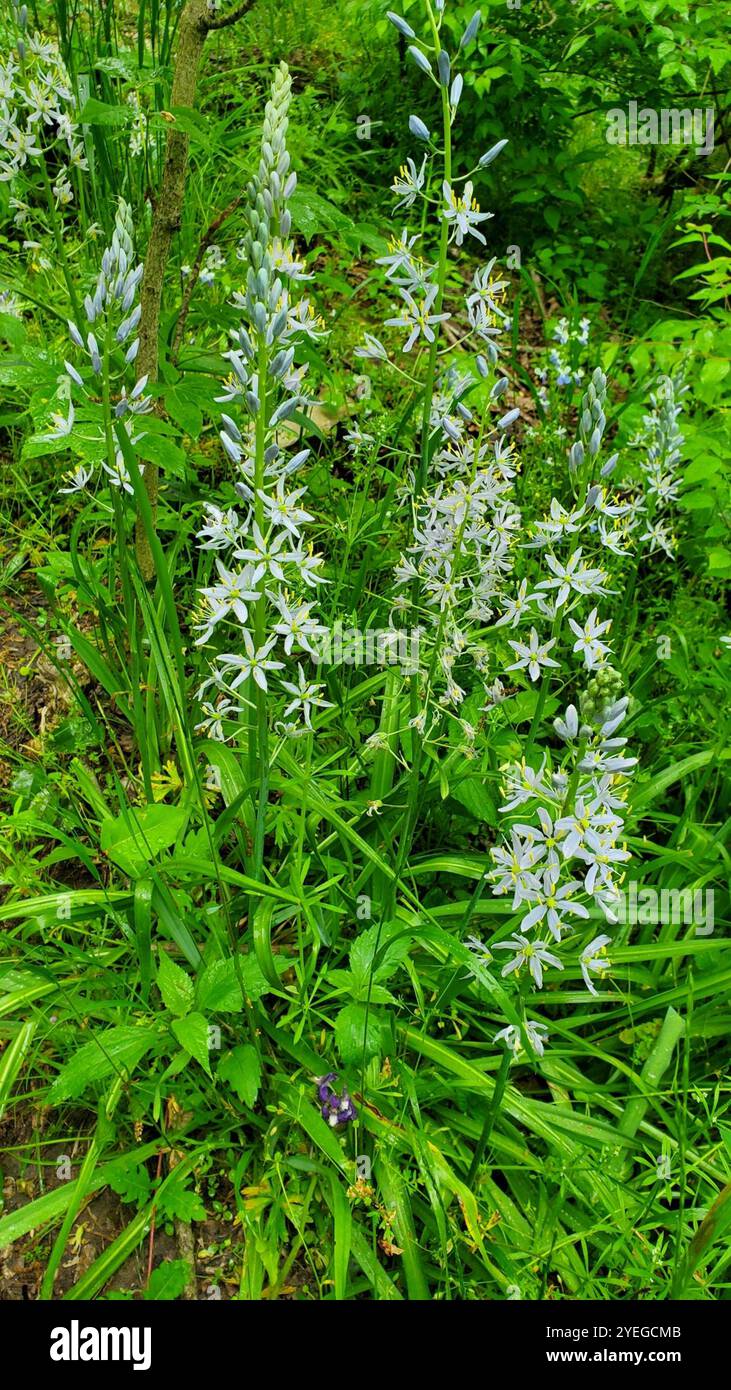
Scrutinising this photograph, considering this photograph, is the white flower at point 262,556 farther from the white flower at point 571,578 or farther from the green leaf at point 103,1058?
the green leaf at point 103,1058

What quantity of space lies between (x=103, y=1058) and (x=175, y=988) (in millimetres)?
237

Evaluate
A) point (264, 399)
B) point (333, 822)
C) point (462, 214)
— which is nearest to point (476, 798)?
point (333, 822)

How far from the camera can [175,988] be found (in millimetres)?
2426

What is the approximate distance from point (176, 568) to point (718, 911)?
7.98 feet

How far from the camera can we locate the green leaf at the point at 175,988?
238cm

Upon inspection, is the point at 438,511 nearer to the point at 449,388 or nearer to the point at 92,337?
the point at 449,388

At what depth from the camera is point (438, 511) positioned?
8.74 ft

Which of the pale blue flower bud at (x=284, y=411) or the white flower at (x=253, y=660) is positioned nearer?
the pale blue flower bud at (x=284, y=411)

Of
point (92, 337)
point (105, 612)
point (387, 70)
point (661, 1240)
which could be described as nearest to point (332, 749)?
point (105, 612)

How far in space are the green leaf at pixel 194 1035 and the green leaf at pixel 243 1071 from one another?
141 millimetres

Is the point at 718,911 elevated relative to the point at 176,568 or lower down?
lower down

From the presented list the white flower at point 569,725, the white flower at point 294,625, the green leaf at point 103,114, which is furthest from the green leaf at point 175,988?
the green leaf at point 103,114
